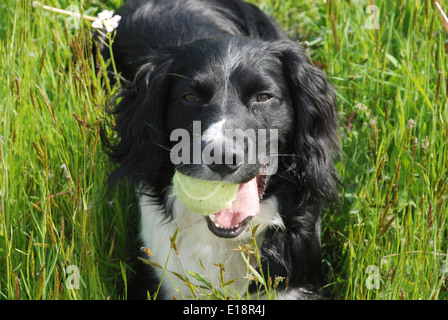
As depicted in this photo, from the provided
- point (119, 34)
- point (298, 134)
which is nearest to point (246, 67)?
point (298, 134)

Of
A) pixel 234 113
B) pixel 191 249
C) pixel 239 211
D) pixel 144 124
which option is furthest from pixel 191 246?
pixel 234 113

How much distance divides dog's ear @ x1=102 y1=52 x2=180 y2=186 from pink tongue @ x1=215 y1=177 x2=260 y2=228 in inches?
17.0

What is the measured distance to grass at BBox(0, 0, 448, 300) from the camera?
2477mm

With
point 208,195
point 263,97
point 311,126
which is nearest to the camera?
point 208,195

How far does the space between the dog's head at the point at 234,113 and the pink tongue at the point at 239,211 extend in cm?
8

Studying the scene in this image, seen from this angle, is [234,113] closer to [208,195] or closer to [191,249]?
[208,195]

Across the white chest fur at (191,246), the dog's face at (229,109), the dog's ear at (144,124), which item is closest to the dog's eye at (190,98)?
the dog's face at (229,109)

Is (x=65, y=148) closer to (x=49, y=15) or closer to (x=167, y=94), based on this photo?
(x=167, y=94)

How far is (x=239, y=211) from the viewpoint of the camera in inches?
101

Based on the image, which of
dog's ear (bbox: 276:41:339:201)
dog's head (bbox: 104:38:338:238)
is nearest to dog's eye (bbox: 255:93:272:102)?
dog's head (bbox: 104:38:338:238)

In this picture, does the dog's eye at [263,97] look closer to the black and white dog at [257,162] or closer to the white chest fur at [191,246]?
the black and white dog at [257,162]

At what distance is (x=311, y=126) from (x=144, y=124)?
74 centimetres

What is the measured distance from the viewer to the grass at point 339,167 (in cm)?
248

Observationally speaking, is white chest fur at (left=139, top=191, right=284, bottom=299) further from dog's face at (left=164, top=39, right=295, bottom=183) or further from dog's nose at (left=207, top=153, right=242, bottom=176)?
dog's nose at (left=207, top=153, right=242, bottom=176)
